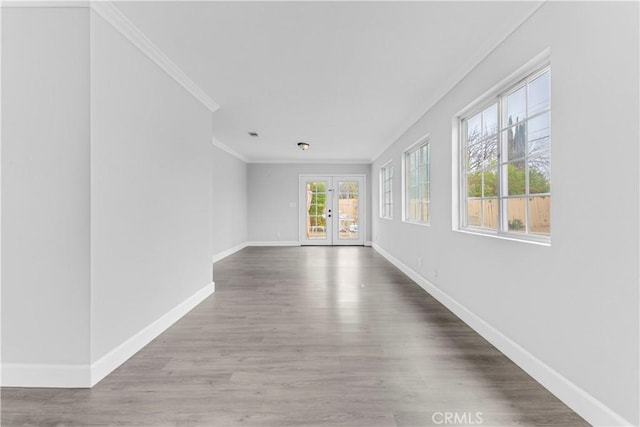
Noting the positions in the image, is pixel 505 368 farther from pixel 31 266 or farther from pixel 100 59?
pixel 100 59

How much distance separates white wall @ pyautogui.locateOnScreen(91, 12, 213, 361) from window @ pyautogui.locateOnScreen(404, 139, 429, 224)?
9.58ft

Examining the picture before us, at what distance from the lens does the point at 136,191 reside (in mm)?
2420

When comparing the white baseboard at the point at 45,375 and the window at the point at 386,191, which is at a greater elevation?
the window at the point at 386,191

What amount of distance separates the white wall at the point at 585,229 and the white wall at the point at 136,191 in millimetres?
2664

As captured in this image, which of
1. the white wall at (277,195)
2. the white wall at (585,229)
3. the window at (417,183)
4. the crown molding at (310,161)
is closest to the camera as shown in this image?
the white wall at (585,229)

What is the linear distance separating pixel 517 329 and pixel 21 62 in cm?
350

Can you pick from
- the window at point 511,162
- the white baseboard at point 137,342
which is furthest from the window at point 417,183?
the white baseboard at point 137,342

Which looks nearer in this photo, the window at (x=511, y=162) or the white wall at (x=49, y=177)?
the white wall at (x=49, y=177)

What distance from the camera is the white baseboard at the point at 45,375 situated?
76.8 inches

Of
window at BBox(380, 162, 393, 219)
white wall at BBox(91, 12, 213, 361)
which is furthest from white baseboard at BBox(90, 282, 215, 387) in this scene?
window at BBox(380, 162, 393, 219)

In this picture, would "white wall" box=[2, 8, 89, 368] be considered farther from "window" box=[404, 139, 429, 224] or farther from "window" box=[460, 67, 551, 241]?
"window" box=[404, 139, 429, 224]

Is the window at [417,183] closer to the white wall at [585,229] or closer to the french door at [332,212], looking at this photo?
the white wall at [585,229]

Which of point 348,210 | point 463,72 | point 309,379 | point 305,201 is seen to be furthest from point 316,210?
point 309,379

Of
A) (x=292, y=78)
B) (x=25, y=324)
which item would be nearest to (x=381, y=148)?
(x=292, y=78)
